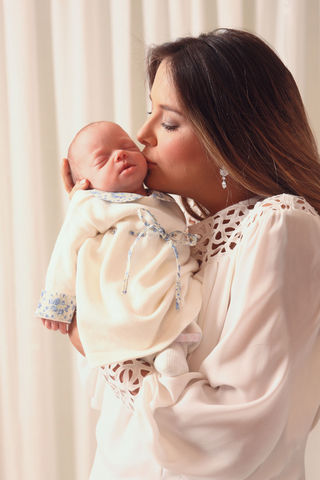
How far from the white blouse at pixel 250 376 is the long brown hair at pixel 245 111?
94 millimetres

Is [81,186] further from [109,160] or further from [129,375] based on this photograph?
[129,375]

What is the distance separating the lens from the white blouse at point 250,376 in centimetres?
118

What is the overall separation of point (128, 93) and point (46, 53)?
0.37 metres

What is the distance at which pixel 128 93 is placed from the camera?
6.84ft

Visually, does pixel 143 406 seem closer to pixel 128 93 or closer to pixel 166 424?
pixel 166 424

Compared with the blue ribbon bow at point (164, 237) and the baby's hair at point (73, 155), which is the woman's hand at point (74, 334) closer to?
the blue ribbon bow at point (164, 237)

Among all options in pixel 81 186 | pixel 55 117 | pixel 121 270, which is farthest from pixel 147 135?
pixel 55 117

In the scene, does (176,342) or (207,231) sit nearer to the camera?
(176,342)

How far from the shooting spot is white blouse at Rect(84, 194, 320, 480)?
46.5 inches

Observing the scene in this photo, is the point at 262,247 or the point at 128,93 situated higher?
the point at 128,93

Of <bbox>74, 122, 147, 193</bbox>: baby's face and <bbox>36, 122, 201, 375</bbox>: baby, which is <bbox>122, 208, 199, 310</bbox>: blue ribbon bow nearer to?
<bbox>36, 122, 201, 375</bbox>: baby

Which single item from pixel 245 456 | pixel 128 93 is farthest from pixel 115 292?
pixel 128 93

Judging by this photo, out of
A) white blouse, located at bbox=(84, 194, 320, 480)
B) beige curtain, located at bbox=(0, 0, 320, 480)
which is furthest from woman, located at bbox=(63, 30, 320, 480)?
beige curtain, located at bbox=(0, 0, 320, 480)

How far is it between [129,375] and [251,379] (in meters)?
0.25
